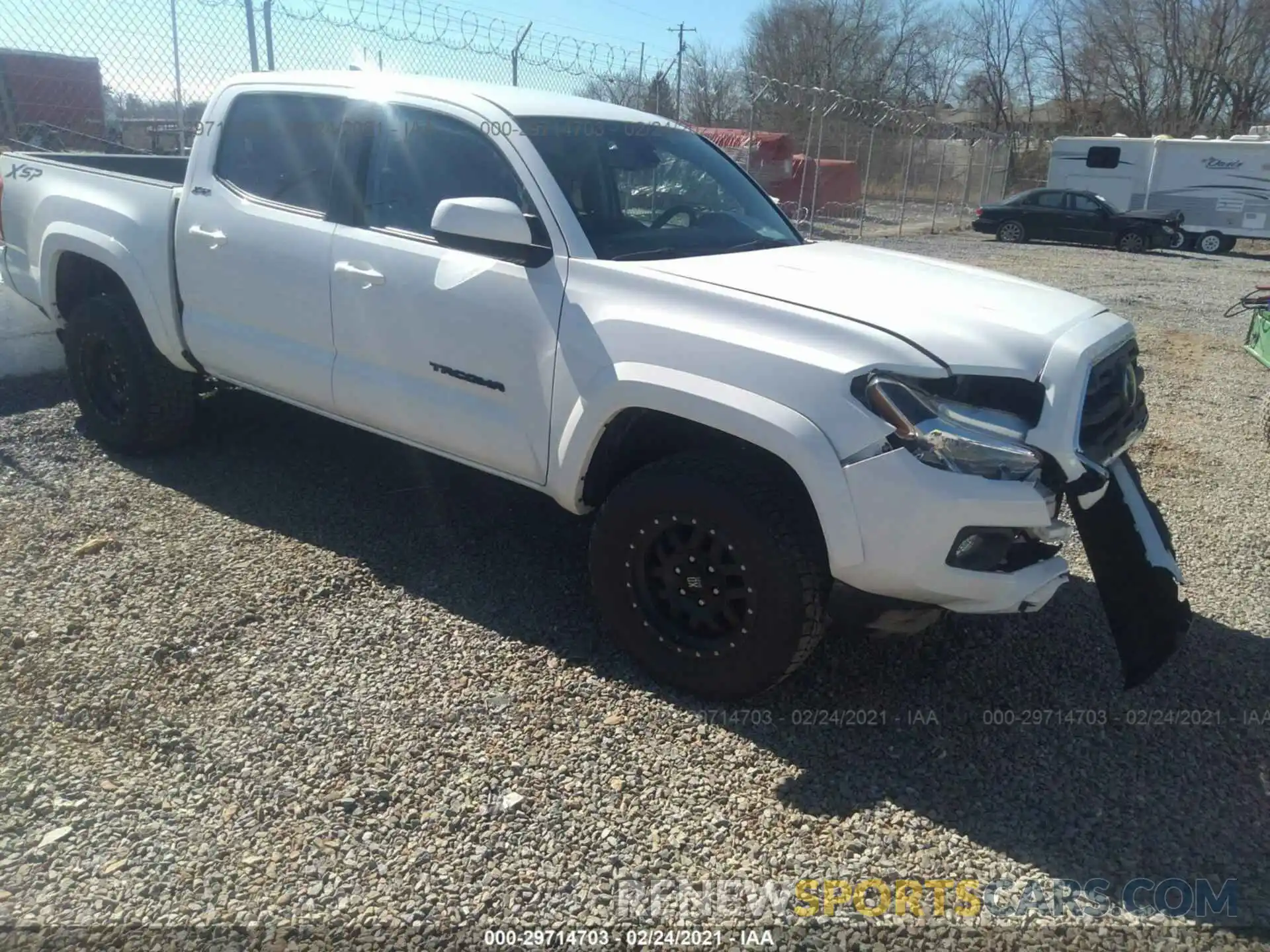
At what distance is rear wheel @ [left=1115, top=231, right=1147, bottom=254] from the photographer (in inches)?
872

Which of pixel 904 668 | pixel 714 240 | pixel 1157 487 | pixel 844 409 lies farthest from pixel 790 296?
pixel 1157 487

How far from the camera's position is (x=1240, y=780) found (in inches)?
118

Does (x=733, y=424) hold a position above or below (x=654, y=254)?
below

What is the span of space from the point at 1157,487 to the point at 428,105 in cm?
440

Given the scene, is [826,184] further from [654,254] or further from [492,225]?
[492,225]

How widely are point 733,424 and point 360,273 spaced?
177 cm

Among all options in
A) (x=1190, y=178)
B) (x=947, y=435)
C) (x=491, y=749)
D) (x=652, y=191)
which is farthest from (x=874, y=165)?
(x=491, y=749)

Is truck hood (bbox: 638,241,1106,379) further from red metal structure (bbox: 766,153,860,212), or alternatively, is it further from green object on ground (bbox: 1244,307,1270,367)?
red metal structure (bbox: 766,153,860,212)

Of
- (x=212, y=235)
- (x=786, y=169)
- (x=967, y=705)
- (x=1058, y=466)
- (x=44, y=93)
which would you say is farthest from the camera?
(x=786, y=169)

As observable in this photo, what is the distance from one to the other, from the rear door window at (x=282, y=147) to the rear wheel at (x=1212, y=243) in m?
24.7

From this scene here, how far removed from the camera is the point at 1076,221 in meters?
22.8

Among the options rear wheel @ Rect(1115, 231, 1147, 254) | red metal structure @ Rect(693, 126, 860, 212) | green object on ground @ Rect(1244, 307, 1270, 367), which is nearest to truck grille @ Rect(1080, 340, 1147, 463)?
green object on ground @ Rect(1244, 307, 1270, 367)

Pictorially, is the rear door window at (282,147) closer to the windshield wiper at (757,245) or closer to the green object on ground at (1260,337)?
the windshield wiper at (757,245)

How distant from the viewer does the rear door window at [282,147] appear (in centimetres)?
413
